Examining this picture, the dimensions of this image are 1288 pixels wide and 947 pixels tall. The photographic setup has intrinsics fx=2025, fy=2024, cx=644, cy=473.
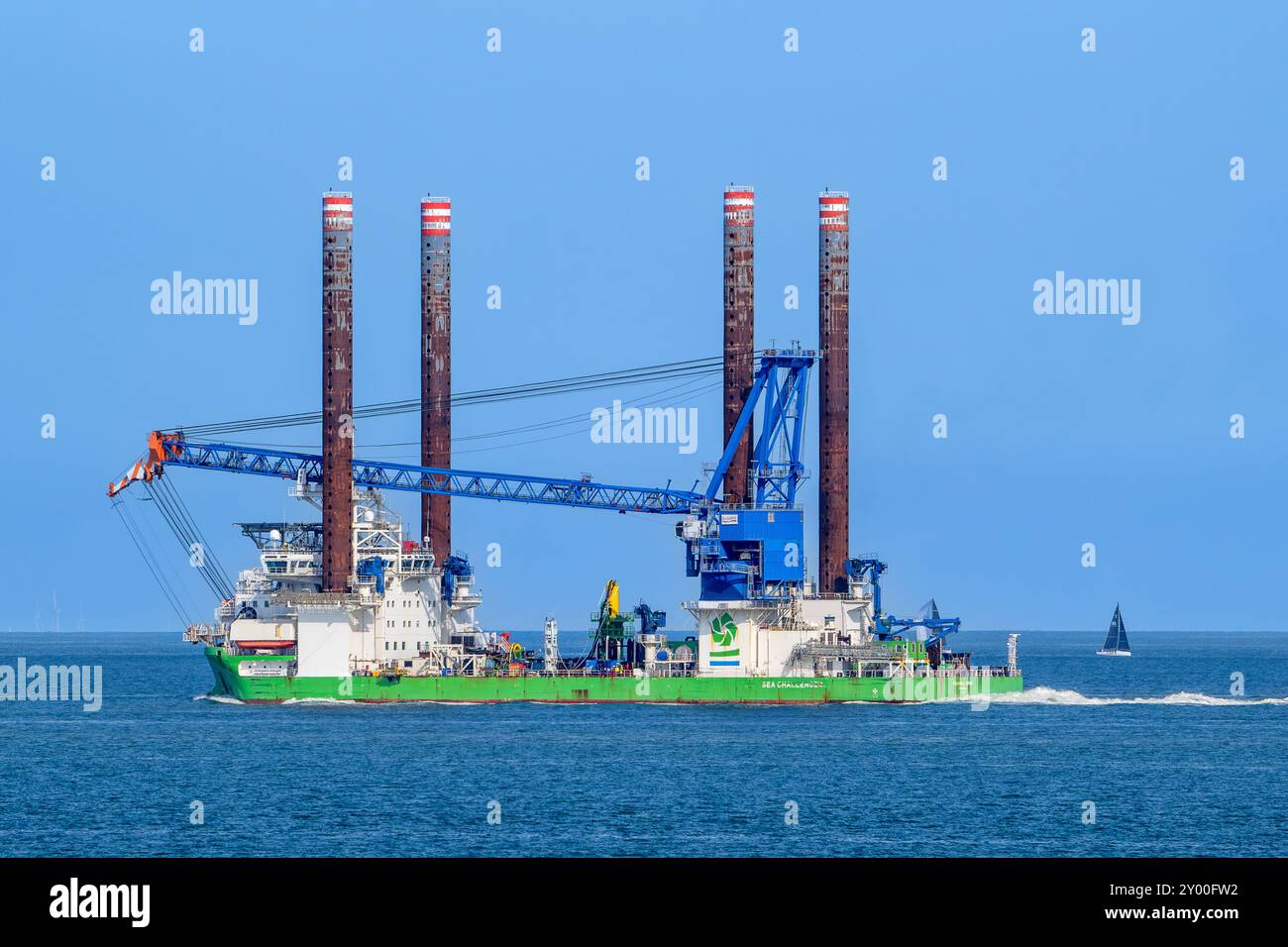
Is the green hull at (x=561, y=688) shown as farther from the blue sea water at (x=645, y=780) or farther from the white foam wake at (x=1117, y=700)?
the white foam wake at (x=1117, y=700)

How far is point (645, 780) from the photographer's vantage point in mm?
62031

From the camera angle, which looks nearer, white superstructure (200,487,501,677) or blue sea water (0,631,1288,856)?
blue sea water (0,631,1288,856)

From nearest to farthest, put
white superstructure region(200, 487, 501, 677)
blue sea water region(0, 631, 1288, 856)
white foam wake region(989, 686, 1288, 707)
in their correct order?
1. blue sea water region(0, 631, 1288, 856)
2. white superstructure region(200, 487, 501, 677)
3. white foam wake region(989, 686, 1288, 707)

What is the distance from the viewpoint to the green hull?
3565 inches

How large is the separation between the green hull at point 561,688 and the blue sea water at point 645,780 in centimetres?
97

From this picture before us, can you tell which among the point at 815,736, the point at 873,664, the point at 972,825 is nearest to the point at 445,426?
the point at 873,664

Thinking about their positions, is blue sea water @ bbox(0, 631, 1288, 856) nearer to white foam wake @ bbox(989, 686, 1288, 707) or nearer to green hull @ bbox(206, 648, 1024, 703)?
green hull @ bbox(206, 648, 1024, 703)

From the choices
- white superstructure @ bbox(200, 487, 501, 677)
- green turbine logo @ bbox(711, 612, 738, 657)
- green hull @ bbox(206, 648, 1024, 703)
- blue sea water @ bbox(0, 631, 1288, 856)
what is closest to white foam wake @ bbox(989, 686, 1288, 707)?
blue sea water @ bbox(0, 631, 1288, 856)

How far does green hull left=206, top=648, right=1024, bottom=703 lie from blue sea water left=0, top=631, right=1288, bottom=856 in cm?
97

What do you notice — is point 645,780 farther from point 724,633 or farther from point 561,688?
point 561,688

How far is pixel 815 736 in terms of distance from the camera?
77062mm

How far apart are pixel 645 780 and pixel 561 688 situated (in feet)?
97.9
